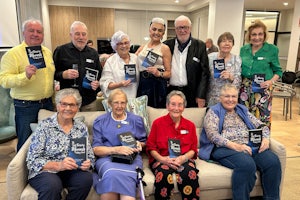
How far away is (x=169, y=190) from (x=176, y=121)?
540 millimetres

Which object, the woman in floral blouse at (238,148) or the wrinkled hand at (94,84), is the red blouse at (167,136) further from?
the wrinkled hand at (94,84)

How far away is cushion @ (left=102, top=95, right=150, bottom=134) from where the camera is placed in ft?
7.37

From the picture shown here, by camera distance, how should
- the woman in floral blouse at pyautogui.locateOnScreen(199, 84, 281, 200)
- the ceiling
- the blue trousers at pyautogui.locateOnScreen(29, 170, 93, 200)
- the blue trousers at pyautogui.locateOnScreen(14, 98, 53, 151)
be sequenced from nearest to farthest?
the blue trousers at pyautogui.locateOnScreen(29, 170, 93, 200) < the woman in floral blouse at pyautogui.locateOnScreen(199, 84, 281, 200) < the blue trousers at pyautogui.locateOnScreen(14, 98, 53, 151) < the ceiling

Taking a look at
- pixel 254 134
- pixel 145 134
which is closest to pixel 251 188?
pixel 254 134

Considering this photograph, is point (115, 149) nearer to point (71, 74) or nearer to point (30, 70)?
Result: point (71, 74)

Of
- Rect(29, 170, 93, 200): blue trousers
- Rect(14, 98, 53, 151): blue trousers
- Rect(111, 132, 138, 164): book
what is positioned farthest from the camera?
Rect(14, 98, 53, 151): blue trousers

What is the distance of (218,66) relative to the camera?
91.6 inches

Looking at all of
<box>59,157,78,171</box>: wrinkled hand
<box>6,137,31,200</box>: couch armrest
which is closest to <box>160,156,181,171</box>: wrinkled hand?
<box>59,157,78,171</box>: wrinkled hand

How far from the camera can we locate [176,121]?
6.77 ft

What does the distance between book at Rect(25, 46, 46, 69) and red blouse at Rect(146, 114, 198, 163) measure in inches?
40.9

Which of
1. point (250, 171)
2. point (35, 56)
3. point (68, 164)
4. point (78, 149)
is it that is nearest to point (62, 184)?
point (68, 164)

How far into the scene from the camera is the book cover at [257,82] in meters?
2.33

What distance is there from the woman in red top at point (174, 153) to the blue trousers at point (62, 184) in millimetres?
506

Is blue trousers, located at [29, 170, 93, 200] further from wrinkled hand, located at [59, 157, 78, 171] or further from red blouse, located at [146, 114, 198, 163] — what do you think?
red blouse, located at [146, 114, 198, 163]
